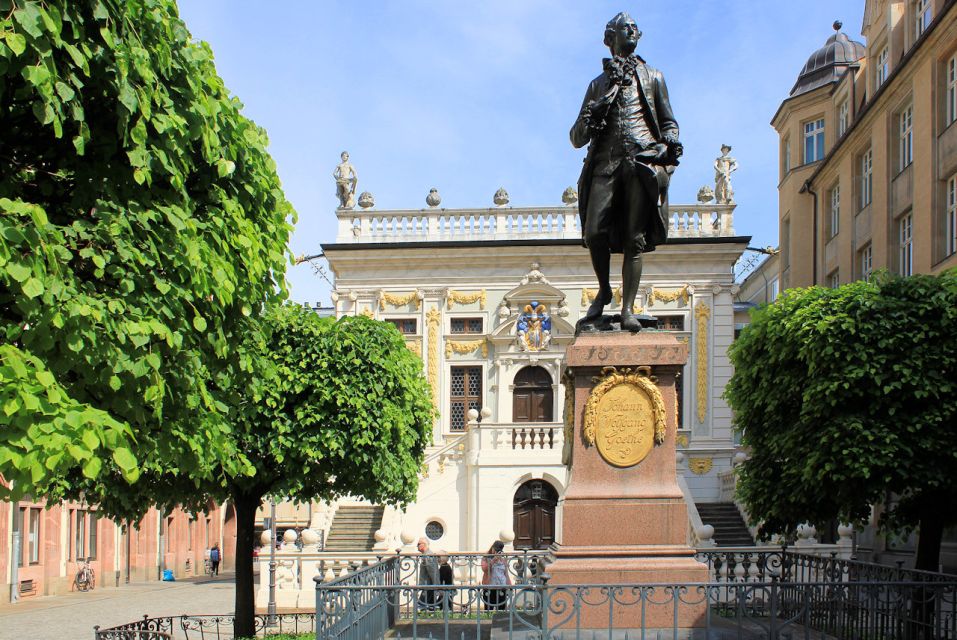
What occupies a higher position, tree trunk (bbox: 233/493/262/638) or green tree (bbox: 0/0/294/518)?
green tree (bbox: 0/0/294/518)

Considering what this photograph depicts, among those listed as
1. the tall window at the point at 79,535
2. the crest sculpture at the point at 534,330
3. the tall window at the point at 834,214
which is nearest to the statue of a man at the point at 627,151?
the tall window at the point at 834,214

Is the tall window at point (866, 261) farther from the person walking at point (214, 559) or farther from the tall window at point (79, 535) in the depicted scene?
the person walking at point (214, 559)

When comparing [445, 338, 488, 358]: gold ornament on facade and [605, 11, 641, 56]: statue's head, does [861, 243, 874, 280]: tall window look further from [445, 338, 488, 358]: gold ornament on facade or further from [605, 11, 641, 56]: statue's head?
[605, 11, 641, 56]: statue's head

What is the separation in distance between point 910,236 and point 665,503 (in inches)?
725

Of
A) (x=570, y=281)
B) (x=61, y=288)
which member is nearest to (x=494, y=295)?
(x=570, y=281)

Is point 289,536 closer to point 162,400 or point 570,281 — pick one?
point 570,281

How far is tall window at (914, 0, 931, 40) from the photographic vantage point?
24203mm

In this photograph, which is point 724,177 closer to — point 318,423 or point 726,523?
point 726,523

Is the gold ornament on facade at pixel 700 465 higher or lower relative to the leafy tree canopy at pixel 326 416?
lower

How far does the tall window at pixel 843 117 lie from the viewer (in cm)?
3091

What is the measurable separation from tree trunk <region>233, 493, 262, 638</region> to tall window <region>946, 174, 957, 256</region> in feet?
47.7

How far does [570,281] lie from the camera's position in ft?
114

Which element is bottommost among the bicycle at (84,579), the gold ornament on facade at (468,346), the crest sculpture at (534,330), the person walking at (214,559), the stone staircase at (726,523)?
the person walking at (214,559)


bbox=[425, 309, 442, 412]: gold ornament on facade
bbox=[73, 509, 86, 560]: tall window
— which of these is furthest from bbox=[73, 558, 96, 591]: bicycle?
bbox=[425, 309, 442, 412]: gold ornament on facade
